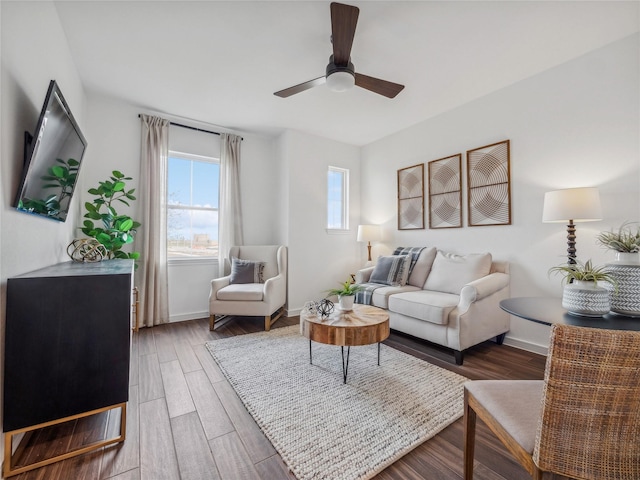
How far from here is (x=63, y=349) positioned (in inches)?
53.2

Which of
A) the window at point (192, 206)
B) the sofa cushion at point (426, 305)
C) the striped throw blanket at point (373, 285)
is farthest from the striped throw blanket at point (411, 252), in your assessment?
the window at point (192, 206)

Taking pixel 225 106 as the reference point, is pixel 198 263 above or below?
below

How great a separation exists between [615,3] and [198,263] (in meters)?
4.58

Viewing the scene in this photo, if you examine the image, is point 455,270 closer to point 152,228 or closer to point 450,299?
point 450,299

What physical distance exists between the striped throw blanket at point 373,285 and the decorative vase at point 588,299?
1.87m

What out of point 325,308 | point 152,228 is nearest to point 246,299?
point 325,308

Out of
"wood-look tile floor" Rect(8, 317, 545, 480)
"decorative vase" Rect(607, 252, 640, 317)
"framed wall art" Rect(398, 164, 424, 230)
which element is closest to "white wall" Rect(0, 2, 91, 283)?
"wood-look tile floor" Rect(8, 317, 545, 480)

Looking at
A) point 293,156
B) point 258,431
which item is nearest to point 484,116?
point 293,156

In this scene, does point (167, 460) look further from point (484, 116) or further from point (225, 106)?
Answer: point (484, 116)

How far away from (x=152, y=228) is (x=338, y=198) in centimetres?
274

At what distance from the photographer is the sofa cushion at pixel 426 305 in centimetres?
247

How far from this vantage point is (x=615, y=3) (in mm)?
1889

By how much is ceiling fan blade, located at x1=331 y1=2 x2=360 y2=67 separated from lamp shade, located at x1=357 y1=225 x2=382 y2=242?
7.96ft

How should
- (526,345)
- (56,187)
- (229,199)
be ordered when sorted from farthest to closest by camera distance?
(229,199) → (526,345) → (56,187)
